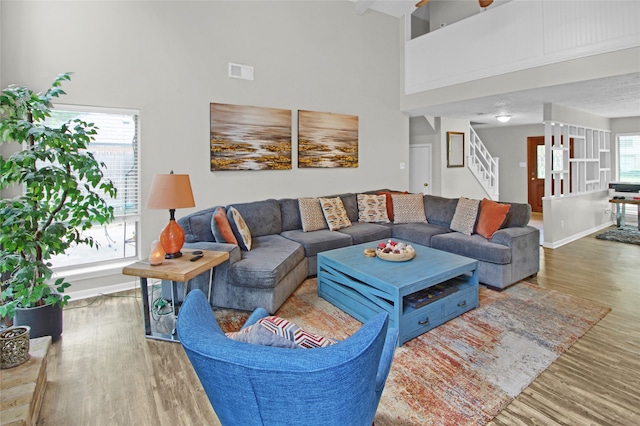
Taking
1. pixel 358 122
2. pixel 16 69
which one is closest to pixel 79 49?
pixel 16 69

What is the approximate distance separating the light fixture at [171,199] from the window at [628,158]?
904 cm

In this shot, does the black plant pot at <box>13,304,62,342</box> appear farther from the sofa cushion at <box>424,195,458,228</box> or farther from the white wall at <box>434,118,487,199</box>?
the white wall at <box>434,118,487,199</box>

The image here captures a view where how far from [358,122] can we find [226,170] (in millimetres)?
2474

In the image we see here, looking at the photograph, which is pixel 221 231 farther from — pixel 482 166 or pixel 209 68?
pixel 482 166

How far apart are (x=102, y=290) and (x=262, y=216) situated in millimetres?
1943

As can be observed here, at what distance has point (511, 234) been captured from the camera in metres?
3.85

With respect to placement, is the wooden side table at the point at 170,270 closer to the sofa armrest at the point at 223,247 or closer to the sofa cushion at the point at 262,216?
the sofa armrest at the point at 223,247

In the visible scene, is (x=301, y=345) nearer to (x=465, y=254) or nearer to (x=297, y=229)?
(x=465, y=254)

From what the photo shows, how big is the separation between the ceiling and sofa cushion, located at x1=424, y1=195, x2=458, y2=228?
1.65 metres

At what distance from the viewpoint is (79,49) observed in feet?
11.7

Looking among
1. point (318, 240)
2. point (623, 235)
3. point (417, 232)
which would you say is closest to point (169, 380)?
point (318, 240)

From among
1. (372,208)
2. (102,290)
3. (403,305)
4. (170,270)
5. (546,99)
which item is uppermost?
(546,99)

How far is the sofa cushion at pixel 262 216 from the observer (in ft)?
14.3

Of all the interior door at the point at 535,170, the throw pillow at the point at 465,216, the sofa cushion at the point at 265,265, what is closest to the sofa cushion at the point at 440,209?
the throw pillow at the point at 465,216
